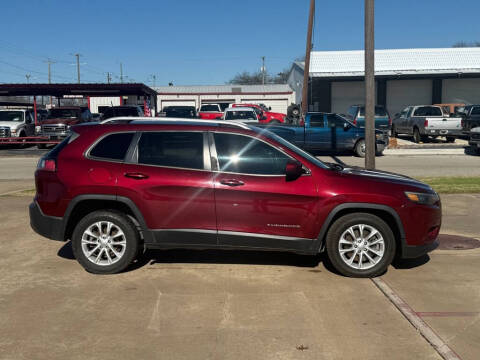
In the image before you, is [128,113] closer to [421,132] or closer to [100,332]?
[421,132]

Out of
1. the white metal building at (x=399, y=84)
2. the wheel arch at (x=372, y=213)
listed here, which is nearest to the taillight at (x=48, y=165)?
the wheel arch at (x=372, y=213)

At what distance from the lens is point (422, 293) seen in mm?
5184

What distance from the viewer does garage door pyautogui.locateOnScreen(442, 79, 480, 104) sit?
131ft

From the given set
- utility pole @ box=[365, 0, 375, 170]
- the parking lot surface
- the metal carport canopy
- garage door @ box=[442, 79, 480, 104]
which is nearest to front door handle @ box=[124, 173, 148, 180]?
the parking lot surface

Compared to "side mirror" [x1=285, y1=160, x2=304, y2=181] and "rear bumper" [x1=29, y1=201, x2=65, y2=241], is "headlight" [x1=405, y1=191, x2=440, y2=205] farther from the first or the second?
"rear bumper" [x1=29, y1=201, x2=65, y2=241]

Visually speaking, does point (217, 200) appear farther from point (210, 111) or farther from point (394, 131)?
point (210, 111)

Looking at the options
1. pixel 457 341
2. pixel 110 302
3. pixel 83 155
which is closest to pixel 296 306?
pixel 457 341

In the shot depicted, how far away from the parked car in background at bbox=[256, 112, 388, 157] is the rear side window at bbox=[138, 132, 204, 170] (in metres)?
14.2

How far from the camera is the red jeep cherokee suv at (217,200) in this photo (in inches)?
217

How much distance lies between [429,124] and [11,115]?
21.1 m

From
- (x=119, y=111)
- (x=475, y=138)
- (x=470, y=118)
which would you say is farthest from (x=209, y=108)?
(x=475, y=138)

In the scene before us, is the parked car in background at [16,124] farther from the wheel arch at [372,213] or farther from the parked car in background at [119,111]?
the wheel arch at [372,213]

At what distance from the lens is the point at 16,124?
25.7m

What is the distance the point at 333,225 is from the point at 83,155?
2887 mm
